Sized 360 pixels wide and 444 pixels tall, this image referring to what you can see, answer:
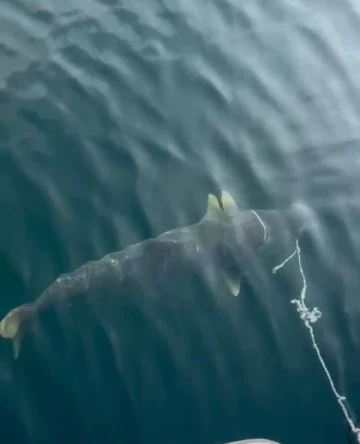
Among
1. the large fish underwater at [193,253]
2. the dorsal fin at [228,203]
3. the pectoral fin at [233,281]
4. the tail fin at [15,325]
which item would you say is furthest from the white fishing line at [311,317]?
the tail fin at [15,325]

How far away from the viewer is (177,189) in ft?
33.2

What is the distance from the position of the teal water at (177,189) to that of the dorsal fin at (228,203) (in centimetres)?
36

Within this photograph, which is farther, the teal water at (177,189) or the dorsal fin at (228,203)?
the dorsal fin at (228,203)

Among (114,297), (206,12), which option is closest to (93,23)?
(206,12)

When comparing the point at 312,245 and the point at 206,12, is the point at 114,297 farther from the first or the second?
the point at 206,12

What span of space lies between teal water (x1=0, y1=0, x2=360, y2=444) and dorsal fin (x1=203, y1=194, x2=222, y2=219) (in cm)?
27

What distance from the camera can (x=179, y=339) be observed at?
349 inches

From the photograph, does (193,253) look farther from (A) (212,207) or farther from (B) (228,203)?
(B) (228,203)

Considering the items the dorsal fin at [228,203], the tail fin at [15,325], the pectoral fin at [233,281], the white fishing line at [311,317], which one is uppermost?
the dorsal fin at [228,203]

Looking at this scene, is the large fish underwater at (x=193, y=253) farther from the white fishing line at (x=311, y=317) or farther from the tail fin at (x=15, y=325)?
the white fishing line at (x=311, y=317)

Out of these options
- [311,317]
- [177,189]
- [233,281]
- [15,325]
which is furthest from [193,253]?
[15,325]

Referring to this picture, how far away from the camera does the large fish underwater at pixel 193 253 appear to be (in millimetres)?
8875

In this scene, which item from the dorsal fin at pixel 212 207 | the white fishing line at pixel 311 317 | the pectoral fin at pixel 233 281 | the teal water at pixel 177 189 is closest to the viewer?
the white fishing line at pixel 311 317

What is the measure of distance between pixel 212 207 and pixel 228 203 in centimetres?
21
